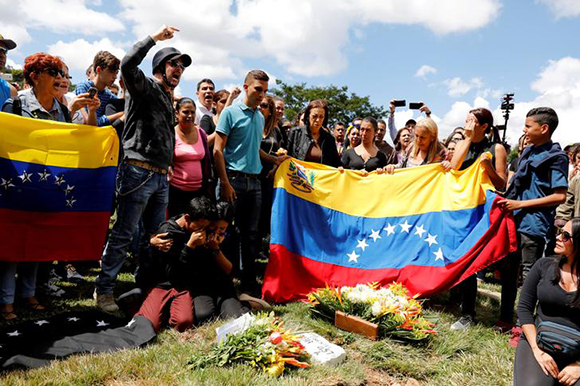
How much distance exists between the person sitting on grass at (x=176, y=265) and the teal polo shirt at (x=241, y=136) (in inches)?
37.4

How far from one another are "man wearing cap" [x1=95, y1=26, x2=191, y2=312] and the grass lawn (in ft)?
1.67

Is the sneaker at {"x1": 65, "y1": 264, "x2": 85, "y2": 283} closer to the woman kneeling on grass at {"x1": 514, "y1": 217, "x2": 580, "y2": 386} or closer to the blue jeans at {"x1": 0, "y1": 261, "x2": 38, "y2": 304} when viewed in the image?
the blue jeans at {"x1": 0, "y1": 261, "x2": 38, "y2": 304}

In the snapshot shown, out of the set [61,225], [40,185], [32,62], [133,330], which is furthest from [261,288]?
[32,62]

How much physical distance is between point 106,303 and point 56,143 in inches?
66.4

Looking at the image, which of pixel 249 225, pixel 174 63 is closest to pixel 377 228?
pixel 249 225

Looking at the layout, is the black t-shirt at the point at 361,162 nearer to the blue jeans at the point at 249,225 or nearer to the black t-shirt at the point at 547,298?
the blue jeans at the point at 249,225

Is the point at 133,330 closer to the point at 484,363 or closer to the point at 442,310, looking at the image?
the point at 484,363

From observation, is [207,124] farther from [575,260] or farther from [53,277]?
[575,260]

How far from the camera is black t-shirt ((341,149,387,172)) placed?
5770mm

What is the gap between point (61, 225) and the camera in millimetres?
4188

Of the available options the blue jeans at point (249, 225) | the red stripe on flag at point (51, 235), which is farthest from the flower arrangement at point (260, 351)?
the red stripe on flag at point (51, 235)

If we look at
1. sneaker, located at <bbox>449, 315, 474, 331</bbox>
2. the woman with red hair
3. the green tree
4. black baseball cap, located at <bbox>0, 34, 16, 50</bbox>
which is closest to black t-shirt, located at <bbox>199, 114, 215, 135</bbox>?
the woman with red hair

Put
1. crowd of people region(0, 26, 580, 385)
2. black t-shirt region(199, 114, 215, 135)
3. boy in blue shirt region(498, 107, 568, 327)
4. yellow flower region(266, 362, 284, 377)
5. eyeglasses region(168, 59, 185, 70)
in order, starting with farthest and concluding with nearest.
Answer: black t-shirt region(199, 114, 215, 135) < eyeglasses region(168, 59, 185, 70) < boy in blue shirt region(498, 107, 568, 327) < crowd of people region(0, 26, 580, 385) < yellow flower region(266, 362, 284, 377)

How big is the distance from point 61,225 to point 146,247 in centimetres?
85
